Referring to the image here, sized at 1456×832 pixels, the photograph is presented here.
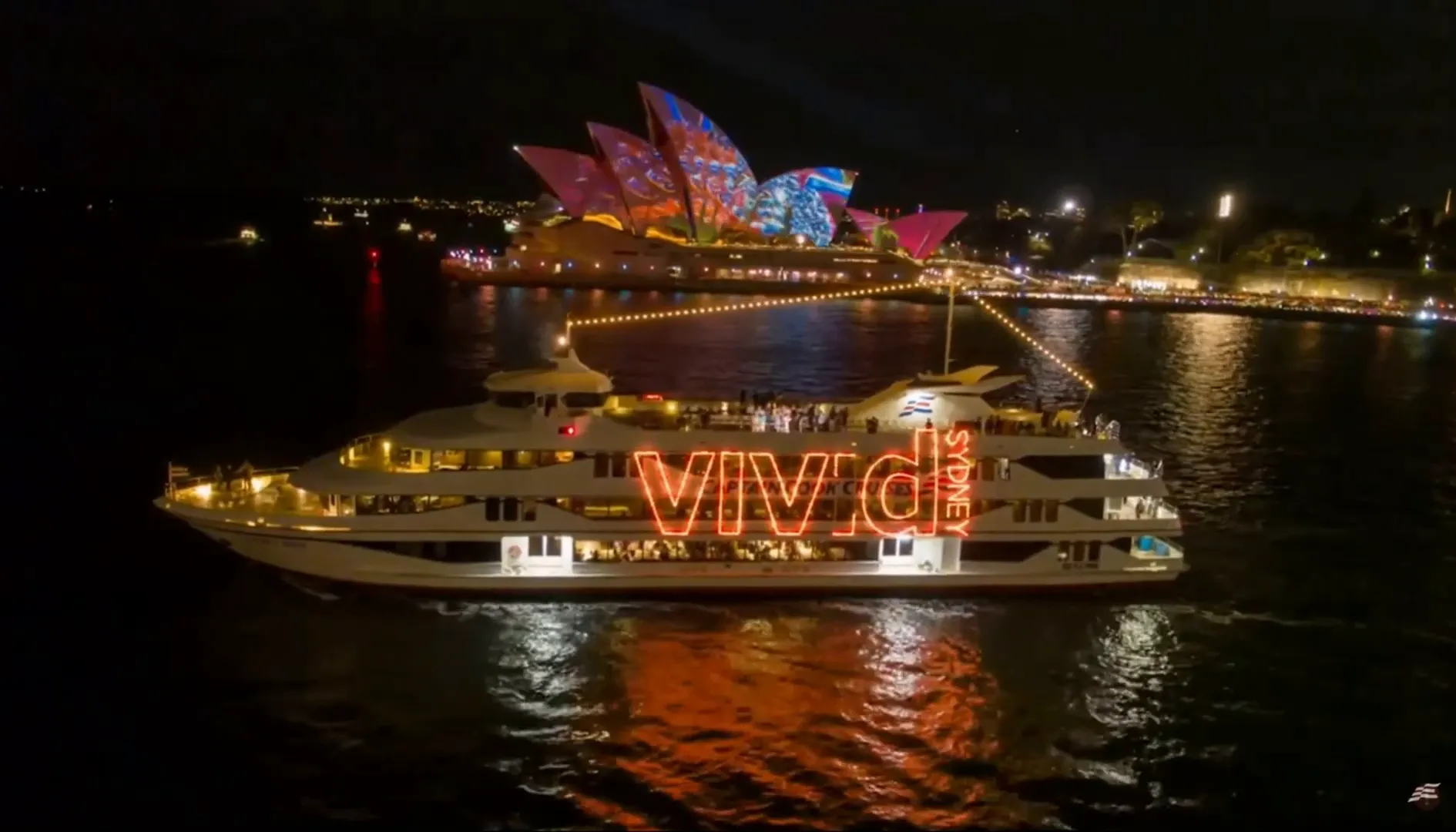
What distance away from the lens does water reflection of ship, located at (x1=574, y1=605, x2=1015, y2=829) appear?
1212cm

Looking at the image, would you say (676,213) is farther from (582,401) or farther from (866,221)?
(582,401)

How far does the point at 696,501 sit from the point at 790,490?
1.35 meters

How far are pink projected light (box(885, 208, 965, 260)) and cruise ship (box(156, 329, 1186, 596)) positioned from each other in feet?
284

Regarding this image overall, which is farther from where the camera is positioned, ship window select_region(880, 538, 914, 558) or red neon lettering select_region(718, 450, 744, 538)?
ship window select_region(880, 538, 914, 558)

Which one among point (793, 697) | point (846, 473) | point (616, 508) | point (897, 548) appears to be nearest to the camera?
point (793, 697)

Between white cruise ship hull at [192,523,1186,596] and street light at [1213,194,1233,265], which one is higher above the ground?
street light at [1213,194,1233,265]

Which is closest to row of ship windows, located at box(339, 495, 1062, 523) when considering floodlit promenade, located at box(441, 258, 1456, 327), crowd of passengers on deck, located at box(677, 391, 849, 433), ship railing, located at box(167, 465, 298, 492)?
crowd of passengers on deck, located at box(677, 391, 849, 433)

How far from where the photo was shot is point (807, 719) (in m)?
13.8

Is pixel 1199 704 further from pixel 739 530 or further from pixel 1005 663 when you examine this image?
pixel 739 530

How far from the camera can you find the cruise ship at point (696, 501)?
1603cm

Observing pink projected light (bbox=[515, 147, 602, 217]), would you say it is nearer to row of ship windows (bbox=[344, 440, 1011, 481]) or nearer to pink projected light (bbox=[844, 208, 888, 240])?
pink projected light (bbox=[844, 208, 888, 240])

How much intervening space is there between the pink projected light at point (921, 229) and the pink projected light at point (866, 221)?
298mm

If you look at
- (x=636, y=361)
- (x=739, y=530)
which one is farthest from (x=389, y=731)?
(x=636, y=361)

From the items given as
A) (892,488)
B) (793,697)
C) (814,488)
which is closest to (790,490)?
(814,488)
